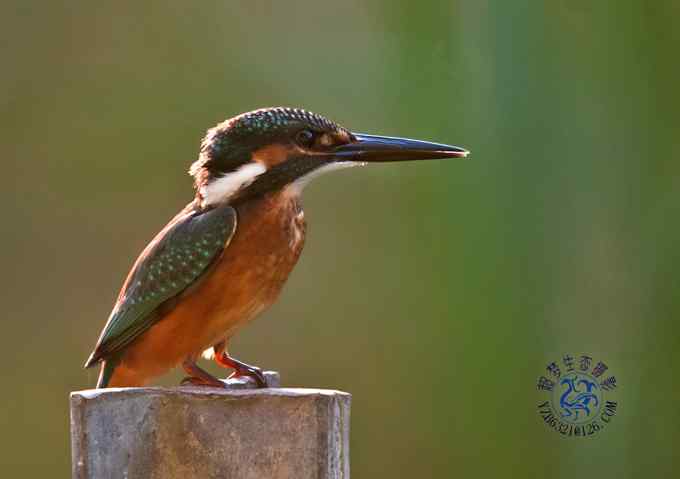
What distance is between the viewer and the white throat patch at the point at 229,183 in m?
2.00

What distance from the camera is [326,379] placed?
443 cm

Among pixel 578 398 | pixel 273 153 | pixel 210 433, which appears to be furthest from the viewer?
pixel 578 398

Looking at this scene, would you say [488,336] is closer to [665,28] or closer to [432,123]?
[432,123]

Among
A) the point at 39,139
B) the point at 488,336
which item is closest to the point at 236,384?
the point at 488,336

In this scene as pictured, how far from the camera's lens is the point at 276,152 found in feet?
6.52

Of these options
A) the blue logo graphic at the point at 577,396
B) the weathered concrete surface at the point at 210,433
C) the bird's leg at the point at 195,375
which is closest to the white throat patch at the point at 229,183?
the bird's leg at the point at 195,375

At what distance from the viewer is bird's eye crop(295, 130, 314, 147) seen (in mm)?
2004

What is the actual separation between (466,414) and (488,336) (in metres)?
0.31

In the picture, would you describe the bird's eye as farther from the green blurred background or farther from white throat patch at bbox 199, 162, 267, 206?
the green blurred background

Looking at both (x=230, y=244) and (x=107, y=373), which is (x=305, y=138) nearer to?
(x=230, y=244)

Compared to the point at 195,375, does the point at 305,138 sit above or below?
above

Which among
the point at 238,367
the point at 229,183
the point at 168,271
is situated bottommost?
the point at 238,367

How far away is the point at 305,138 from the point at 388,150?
0.15 metres

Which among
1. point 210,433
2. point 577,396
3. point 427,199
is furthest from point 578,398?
point 210,433
